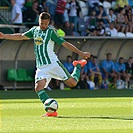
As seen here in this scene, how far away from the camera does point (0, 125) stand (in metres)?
11.0

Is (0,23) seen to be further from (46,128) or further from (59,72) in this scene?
(46,128)

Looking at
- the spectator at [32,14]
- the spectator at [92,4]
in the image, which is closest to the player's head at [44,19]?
the spectator at [32,14]

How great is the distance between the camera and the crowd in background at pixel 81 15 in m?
28.0

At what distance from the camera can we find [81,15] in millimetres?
30406

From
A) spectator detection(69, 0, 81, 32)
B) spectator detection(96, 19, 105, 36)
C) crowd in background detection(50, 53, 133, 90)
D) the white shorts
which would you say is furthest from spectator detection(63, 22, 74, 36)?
the white shorts

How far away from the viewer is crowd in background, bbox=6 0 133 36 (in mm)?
27984

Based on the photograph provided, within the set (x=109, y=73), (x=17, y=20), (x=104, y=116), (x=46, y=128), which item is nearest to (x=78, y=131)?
(x=46, y=128)

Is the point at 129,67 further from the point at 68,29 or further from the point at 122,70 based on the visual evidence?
the point at 68,29

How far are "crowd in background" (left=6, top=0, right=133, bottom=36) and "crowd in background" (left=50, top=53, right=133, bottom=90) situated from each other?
4.36 feet

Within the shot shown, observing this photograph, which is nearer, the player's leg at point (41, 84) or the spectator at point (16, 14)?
the player's leg at point (41, 84)

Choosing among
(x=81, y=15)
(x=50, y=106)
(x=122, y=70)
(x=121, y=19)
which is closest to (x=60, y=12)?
(x=81, y=15)

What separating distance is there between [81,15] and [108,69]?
2.89m

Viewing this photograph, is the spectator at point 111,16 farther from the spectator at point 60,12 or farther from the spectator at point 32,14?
the spectator at point 32,14

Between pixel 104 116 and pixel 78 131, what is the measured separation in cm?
323
